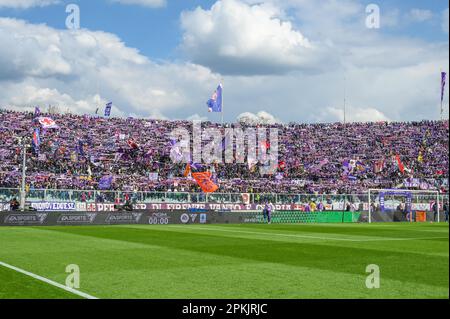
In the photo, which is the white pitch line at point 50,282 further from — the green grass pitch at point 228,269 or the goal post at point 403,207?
the goal post at point 403,207

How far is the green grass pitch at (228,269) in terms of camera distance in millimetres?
10477

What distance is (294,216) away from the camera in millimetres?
47000

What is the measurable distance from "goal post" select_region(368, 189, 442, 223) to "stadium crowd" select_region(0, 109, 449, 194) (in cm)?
272

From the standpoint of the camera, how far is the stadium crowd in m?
57.7

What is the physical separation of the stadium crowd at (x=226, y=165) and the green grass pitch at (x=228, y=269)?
110 feet

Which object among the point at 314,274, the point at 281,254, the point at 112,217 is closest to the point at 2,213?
the point at 112,217

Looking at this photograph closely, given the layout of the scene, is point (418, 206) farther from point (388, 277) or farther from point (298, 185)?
point (388, 277)

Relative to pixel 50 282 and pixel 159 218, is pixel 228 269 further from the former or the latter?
pixel 159 218

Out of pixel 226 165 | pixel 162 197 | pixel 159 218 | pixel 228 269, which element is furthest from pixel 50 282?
pixel 226 165

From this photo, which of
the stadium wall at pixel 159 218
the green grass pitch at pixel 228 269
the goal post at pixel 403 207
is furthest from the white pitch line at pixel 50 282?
the goal post at pixel 403 207

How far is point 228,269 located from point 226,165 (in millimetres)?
52966

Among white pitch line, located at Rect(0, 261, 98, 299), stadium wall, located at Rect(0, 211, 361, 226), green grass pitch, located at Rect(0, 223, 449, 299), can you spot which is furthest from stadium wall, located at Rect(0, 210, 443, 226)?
white pitch line, located at Rect(0, 261, 98, 299)

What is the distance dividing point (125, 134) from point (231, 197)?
26.6 metres

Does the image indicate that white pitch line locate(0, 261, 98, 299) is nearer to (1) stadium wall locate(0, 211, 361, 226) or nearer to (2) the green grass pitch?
(2) the green grass pitch
